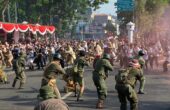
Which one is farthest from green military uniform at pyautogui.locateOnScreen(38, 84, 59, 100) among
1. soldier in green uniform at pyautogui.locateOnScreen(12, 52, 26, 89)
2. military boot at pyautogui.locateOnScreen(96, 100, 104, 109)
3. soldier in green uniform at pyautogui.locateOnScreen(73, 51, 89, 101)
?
soldier in green uniform at pyautogui.locateOnScreen(12, 52, 26, 89)

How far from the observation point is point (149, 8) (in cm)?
7438

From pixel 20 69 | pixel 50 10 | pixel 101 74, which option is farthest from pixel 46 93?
pixel 50 10

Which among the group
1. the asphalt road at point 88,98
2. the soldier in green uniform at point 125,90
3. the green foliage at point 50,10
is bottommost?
the asphalt road at point 88,98

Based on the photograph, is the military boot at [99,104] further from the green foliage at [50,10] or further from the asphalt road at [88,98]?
the green foliage at [50,10]

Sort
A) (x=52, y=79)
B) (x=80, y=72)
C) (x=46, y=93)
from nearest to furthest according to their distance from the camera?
1. (x=46, y=93)
2. (x=52, y=79)
3. (x=80, y=72)

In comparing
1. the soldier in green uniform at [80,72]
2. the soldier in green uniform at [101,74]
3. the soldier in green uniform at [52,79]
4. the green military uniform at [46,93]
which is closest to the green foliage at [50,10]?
the soldier in green uniform at [80,72]

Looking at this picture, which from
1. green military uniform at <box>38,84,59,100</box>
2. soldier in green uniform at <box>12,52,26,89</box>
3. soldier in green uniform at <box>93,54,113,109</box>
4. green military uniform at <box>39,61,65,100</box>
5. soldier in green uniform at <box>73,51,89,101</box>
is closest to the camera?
green military uniform at <box>38,84,59,100</box>

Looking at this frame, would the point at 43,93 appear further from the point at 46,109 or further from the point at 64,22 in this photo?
the point at 64,22

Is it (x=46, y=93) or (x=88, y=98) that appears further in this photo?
(x=88, y=98)

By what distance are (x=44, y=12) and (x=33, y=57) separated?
147 ft

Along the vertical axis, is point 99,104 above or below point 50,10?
below

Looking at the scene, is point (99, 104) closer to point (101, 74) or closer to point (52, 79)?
point (101, 74)

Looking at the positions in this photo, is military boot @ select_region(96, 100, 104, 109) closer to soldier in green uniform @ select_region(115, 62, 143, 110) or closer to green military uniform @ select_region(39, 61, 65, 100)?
soldier in green uniform @ select_region(115, 62, 143, 110)

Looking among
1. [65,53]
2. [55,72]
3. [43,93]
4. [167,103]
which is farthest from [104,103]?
[65,53]
